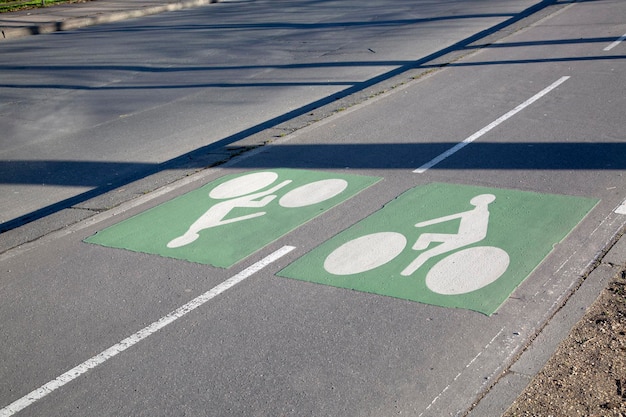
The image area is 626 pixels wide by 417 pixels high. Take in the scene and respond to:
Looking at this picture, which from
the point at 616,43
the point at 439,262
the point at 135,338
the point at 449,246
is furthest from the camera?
the point at 616,43

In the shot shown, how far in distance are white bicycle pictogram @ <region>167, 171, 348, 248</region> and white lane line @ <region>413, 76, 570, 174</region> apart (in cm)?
107

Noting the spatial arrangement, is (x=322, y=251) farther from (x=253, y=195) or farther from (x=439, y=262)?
(x=253, y=195)

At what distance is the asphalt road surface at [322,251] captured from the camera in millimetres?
5125

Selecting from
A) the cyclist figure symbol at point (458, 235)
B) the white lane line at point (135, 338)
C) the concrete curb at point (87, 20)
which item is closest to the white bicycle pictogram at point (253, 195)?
the white lane line at point (135, 338)

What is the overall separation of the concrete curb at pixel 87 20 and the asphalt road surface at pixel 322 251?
10534 millimetres

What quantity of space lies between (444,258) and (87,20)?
70.9 ft

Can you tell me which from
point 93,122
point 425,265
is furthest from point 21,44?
point 425,265

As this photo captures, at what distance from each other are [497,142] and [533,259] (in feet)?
12.1

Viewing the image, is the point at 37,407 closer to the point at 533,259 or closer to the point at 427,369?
the point at 427,369

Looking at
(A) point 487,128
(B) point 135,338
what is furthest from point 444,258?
(A) point 487,128

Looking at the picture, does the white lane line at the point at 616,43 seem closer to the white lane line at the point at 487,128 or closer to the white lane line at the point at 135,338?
the white lane line at the point at 487,128

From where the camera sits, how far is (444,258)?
262 inches

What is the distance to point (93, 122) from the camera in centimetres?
1273

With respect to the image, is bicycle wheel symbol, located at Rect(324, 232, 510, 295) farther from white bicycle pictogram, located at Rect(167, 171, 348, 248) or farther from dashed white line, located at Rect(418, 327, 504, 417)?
white bicycle pictogram, located at Rect(167, 171, 348, 248)
